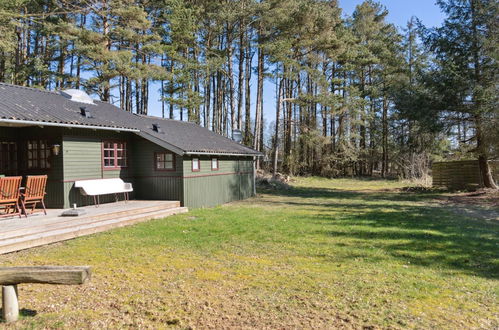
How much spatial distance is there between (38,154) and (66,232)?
4011mm

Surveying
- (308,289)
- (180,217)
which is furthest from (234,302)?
(180,217)

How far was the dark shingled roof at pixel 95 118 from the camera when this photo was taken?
360 inches

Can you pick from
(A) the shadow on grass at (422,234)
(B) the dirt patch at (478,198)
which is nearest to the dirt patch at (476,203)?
(B) the dirt patch at (478,198)

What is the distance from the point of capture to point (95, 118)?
11219mm

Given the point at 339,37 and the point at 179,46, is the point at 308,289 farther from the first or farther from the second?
the point at 339,37

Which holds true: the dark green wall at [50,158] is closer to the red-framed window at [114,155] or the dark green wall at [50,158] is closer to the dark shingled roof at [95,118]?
the dark shingled roof at [95,118]

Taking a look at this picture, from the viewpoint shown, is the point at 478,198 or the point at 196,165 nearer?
the point at 196,165

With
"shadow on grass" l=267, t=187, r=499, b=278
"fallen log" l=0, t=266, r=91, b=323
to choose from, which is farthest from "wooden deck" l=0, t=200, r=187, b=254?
"shadow on grass" l=267, t=187, r=499, b=278

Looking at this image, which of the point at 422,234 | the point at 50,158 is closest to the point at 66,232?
the point at 50,158

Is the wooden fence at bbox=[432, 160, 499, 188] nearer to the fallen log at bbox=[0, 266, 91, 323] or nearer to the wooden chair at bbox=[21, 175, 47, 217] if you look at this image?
the wooden chair at bbox=[21, 175, 47, 217]

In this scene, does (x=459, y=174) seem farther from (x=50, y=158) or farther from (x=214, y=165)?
(x=50, y=158)

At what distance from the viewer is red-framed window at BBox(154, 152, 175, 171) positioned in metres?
Result: 12.1

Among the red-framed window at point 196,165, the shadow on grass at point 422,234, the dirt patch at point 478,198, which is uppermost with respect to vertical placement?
the red-framed window at point 196,165

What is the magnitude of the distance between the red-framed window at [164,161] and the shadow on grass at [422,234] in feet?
17.4
